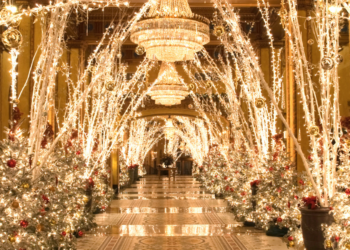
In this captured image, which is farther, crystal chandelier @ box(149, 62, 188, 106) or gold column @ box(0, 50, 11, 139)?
crystal chandelier @ box(149, 62, 188, 106)

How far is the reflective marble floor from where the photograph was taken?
750 cm

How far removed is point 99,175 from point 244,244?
4.29 metres

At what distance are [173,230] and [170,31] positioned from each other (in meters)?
3.39

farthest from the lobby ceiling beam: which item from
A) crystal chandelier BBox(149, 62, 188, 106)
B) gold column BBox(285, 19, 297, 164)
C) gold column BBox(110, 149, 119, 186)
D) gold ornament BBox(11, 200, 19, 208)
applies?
gold ornament BBox(11, 200, 19, 208)

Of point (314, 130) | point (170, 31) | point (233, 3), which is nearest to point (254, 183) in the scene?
point (170, 31)

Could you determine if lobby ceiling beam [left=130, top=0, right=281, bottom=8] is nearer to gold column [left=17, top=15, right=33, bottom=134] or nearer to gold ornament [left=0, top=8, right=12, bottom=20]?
gold column [left=17, top=15, right=33, bottom=134]

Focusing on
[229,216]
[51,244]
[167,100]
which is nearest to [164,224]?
[229,216]

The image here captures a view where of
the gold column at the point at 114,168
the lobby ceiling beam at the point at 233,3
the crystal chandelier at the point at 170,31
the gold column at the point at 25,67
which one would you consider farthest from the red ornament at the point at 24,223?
the gold column at the point at 114,168

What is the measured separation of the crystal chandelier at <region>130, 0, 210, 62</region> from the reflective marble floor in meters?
2.98

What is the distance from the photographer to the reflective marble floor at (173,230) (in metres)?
7.50

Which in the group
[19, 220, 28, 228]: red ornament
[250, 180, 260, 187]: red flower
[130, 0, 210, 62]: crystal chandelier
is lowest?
[19, 220, 28, 228]: red ornament

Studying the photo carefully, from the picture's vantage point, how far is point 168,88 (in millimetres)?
15117

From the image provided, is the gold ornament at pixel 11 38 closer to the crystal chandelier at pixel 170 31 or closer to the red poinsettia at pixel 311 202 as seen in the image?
the crystal chandelier at pixel 170 31

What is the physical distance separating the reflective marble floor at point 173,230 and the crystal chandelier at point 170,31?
2978 millimetres
